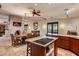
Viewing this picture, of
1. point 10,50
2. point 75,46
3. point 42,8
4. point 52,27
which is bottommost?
point 75,46

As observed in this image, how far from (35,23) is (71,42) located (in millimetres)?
2407

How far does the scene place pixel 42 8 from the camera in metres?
1.79

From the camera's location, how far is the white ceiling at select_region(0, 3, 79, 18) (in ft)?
5.58

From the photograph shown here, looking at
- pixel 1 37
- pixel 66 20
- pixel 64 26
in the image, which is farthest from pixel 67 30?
pixel 1 37

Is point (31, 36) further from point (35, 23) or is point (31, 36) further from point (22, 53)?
point (22, 53)

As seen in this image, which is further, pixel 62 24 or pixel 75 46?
pixel 75 46


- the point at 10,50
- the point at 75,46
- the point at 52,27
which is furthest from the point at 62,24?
the point at 75,46

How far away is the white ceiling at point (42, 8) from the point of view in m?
1.70

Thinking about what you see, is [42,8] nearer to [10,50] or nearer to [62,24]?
[62,24]

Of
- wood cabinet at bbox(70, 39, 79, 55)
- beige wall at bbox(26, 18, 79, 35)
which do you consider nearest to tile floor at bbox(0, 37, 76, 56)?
beige wall at bbox(26, 18, 79, 35)

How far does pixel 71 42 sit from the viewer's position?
3.67m

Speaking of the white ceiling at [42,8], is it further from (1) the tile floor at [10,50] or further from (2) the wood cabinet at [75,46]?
(2) the wood cabinet at [75,46]

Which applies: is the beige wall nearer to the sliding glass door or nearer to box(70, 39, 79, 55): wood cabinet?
the sliding glass door

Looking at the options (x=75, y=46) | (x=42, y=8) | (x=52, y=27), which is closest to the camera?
(x=42, y=8)
